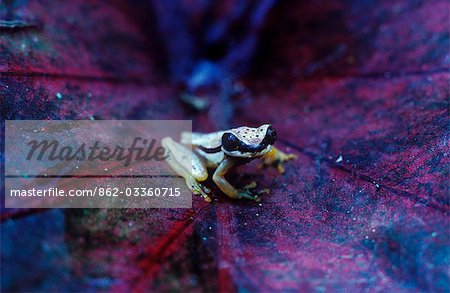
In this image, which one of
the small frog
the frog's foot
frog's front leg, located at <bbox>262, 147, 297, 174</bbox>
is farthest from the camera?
frog's front leg, located at <bbox>262, 147, 297, 174</bbox>

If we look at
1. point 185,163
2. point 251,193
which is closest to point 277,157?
point 251,193

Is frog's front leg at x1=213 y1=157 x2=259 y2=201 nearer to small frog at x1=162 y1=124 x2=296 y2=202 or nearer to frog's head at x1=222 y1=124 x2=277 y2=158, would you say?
small frog at x1=162 y1=124 x2=296 y2=202

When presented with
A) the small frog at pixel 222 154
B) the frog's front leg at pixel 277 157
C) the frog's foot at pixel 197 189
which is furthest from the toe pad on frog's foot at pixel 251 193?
the frog's front leg at pixel 277 157

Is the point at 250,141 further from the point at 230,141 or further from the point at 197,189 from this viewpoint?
the point at 197,189

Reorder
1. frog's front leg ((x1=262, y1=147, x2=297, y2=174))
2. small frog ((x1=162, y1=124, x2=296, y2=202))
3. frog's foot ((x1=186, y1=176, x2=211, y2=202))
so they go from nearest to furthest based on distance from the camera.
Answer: frog's foot ((x1=186, y1=176, x2=211, y2=202)), small frog ((x1=162, y1=124, x2=296, y2=202)), frog's front leg ((x1=262, y1=147, x2=297, y2=174))

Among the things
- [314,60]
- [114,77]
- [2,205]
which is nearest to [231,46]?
[314,60]

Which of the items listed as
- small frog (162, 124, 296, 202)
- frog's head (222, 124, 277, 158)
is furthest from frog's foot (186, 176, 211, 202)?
frog's head (222, 124, 277, 158)

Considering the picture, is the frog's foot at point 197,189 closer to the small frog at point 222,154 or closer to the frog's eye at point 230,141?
the small frog at point 222,154

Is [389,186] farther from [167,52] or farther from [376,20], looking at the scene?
[167,52]

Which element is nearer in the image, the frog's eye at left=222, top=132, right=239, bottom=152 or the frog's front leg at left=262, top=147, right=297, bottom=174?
the frog's eye at left=222, top=132, right=239, bottom=152
